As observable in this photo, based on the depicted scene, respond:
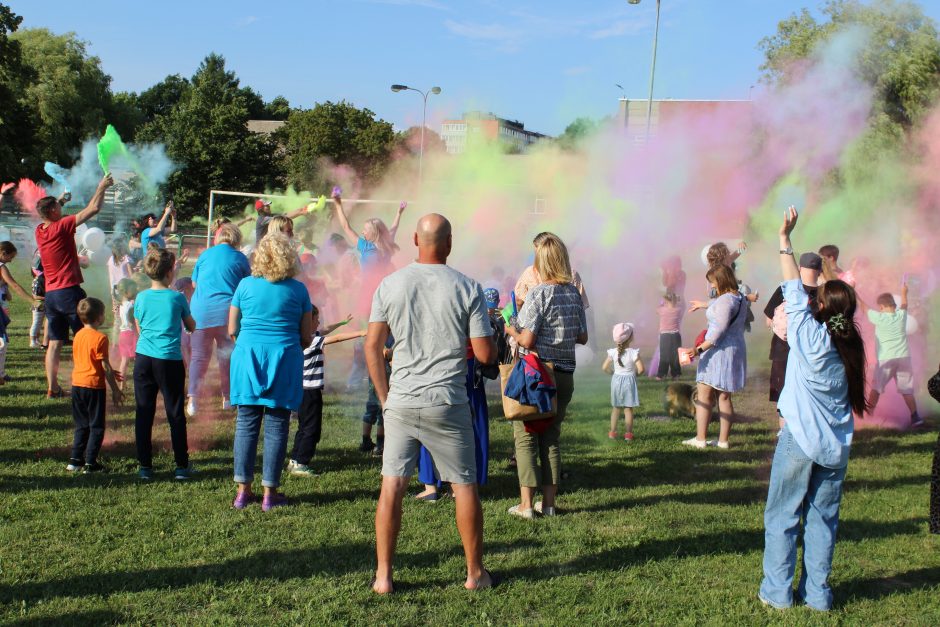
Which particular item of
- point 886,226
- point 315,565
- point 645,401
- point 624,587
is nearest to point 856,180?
point 886,226

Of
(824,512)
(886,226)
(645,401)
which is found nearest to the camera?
(824,512)

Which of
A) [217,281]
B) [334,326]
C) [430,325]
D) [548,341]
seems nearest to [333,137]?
[217,281]

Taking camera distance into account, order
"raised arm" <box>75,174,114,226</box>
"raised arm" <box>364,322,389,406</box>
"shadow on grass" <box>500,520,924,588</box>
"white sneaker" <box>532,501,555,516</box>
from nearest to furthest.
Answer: "raised arm" <box>364,322,389,406</box> < "shadow on grass" <box>500,520,924,588</box> < "white sneaker" <box>532,501,555,516</box> < "raised arm" <box>75,174,114,226</box>

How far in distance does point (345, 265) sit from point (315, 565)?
5.94 meters

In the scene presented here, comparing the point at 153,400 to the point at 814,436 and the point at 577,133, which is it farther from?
the point at 577,133

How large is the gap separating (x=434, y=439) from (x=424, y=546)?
3.47ft

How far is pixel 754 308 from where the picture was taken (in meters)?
14.8

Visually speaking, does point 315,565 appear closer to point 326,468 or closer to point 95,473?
point 326,468

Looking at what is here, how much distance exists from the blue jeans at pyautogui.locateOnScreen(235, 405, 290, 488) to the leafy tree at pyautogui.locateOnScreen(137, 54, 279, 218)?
41085mm

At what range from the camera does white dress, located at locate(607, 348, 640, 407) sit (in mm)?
7754

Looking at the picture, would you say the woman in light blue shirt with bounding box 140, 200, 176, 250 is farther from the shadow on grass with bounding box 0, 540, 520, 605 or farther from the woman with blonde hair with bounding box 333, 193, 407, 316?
the shadow on grass with bounding box 0, 540, 520, 605

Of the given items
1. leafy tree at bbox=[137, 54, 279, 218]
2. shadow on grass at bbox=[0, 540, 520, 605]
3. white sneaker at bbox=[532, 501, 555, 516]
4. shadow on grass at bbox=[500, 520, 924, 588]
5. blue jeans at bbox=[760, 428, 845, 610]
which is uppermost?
leafy tree at bbox=[137, 54, 279, 218]

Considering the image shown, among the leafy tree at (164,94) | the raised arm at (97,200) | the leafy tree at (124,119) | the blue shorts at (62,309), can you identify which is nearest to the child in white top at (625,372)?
the raised arm at (97,200)

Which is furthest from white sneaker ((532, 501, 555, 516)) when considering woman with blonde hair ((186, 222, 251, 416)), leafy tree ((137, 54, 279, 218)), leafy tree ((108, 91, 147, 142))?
leafy tree ((108, 91, 147, 142))
